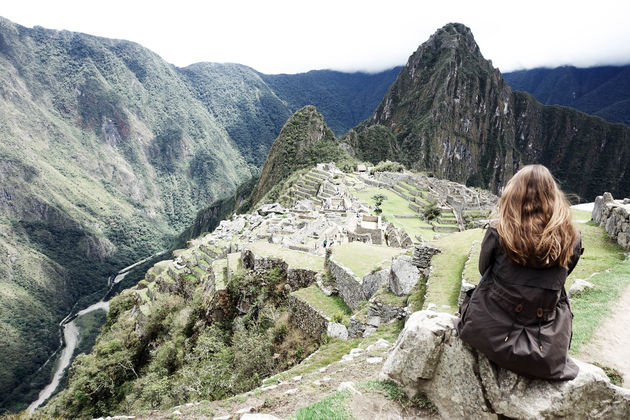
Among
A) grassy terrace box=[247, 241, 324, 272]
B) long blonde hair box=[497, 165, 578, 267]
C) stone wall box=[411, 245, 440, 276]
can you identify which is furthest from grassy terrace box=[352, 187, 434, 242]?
long blonde hair box=[497, 165, 578, 267]

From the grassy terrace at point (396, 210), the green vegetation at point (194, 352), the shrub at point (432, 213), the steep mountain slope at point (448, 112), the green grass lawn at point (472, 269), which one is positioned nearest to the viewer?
the green grass lawn at point (472, 269)

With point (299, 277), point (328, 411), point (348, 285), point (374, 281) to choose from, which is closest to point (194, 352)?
point (299, 277)

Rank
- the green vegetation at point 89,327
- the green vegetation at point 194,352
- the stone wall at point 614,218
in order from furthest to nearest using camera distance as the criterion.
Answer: the green vegetation at point 89,327 → the green vegetation at point 194,352 → the stone wall at point 614,218

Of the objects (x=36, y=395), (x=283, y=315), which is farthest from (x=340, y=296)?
(x=36, y=395)

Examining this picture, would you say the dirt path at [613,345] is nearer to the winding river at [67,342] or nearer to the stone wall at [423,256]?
the stone wall at [423,256]

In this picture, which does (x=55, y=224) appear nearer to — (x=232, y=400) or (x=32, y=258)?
(x=32, y=258)

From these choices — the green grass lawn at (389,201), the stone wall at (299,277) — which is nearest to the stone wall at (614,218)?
the stone wall at (299,277)

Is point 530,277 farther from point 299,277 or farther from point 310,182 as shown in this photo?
point 310,182

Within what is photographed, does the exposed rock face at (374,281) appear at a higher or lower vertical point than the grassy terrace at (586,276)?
lower
